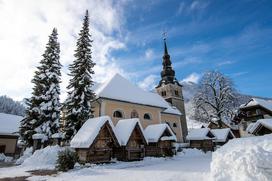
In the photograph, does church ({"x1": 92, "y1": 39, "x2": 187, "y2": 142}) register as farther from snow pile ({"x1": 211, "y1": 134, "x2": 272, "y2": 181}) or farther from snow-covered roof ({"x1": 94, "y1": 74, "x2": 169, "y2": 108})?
snow pile ({"x1": 211, "y1": 134, "x2": 272, "y2": 181})

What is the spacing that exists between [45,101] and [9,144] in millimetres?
13314

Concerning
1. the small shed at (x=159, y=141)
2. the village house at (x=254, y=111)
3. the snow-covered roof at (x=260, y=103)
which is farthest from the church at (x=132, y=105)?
the snow-covered roof at (x=260, y=103)

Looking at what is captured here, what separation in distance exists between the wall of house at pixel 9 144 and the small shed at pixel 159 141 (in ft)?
71.1

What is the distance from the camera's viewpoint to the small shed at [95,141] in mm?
15578

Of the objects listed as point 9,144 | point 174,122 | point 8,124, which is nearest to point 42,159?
point 9,144

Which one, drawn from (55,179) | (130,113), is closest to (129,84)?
(130,113)

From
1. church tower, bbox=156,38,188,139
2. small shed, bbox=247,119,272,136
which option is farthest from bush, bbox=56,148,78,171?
church tower, bbox=156,38,188,139

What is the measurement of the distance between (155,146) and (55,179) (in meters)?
13.9

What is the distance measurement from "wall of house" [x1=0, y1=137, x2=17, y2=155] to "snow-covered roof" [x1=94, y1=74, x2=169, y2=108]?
644 inches

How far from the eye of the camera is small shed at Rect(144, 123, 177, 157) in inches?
866

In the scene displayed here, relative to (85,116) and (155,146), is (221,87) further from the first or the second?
(85,116)

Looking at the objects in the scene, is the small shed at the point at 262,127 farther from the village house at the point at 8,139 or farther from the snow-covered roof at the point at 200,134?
the village house at the point at 8,139

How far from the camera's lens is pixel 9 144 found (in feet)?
98.2

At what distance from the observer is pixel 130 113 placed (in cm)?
2611
